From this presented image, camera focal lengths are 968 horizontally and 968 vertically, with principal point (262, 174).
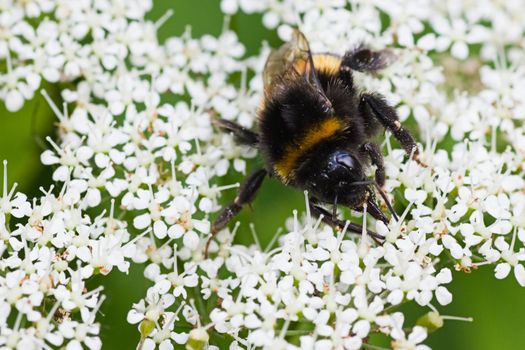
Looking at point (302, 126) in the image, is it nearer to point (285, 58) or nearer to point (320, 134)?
point (320, 134)

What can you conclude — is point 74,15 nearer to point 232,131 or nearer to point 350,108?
point 232,131

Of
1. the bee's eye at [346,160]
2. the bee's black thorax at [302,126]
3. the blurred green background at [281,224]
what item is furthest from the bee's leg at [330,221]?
the blurred green background at [281,224]

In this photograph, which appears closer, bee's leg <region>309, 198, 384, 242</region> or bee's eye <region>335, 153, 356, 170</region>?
bee's eye <region>335, 153, 356, 170</region>

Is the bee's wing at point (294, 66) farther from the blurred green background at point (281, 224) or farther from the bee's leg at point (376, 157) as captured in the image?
the blurred green background at point (281, 224)

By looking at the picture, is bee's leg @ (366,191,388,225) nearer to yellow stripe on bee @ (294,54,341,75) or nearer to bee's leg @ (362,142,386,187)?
bee's leg @ (362,142,386,187)

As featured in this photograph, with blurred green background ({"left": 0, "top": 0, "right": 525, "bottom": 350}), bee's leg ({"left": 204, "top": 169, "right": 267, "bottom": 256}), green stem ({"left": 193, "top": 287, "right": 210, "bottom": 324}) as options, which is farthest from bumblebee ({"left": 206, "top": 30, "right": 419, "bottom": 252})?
blurred green background ({"left": 0, "top": 0, "right": 525, "bottom": 350})

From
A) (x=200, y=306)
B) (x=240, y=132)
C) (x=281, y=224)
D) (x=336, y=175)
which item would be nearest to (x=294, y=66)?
(x=240, y=132)

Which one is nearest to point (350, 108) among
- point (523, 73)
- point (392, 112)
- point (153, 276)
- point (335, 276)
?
point (392, 112)
